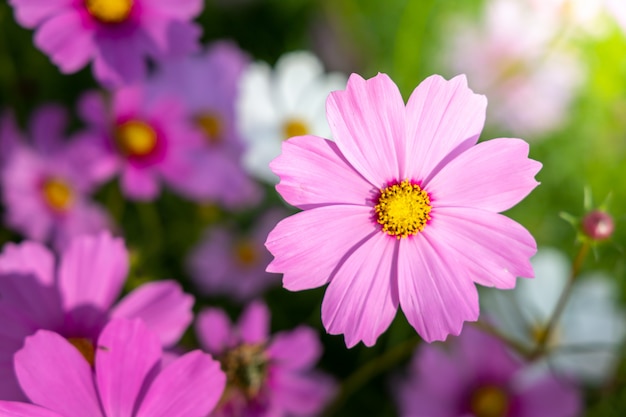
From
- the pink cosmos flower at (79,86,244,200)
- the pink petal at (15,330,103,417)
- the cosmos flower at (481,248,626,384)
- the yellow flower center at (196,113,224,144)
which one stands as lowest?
the cosmos flower at (481,248,626,384)

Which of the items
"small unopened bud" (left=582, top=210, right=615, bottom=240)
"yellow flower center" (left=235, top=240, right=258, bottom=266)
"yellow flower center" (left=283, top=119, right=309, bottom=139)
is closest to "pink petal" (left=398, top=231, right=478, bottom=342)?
"small unopened bud" (left=582, top=210, right=615, bottom=240)

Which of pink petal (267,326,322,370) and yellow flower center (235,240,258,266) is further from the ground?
yellow flower center (235,240,258,266)

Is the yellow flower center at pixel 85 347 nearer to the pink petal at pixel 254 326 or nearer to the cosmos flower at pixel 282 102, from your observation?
the pink petal at pixel 254 326

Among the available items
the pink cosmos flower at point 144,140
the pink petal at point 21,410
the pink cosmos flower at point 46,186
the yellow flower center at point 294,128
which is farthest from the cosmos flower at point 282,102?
the pink petal at point 21,410

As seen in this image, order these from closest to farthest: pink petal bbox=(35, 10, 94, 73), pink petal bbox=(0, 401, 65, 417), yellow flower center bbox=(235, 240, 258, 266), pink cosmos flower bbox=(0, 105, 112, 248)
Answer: pink petal bbox=(0, 401, 65, 417)
pink petal bbox=(35, 10, 94, 73)
pink cosmos flower bbox=(0, 105, 112, 248)
yellow flower center bbox=(235, 240, 258, 266)

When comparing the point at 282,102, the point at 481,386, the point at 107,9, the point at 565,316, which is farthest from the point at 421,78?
the point at 107,9

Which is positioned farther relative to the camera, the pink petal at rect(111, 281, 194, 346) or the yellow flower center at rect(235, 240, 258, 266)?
the yellow flower center at rect(235, 240, 258, 266)

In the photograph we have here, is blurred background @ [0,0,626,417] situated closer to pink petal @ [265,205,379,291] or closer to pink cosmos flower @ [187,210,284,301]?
pink cosmos flower @ [187,210,284,301]

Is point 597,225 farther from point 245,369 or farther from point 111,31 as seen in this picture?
point 111,31
